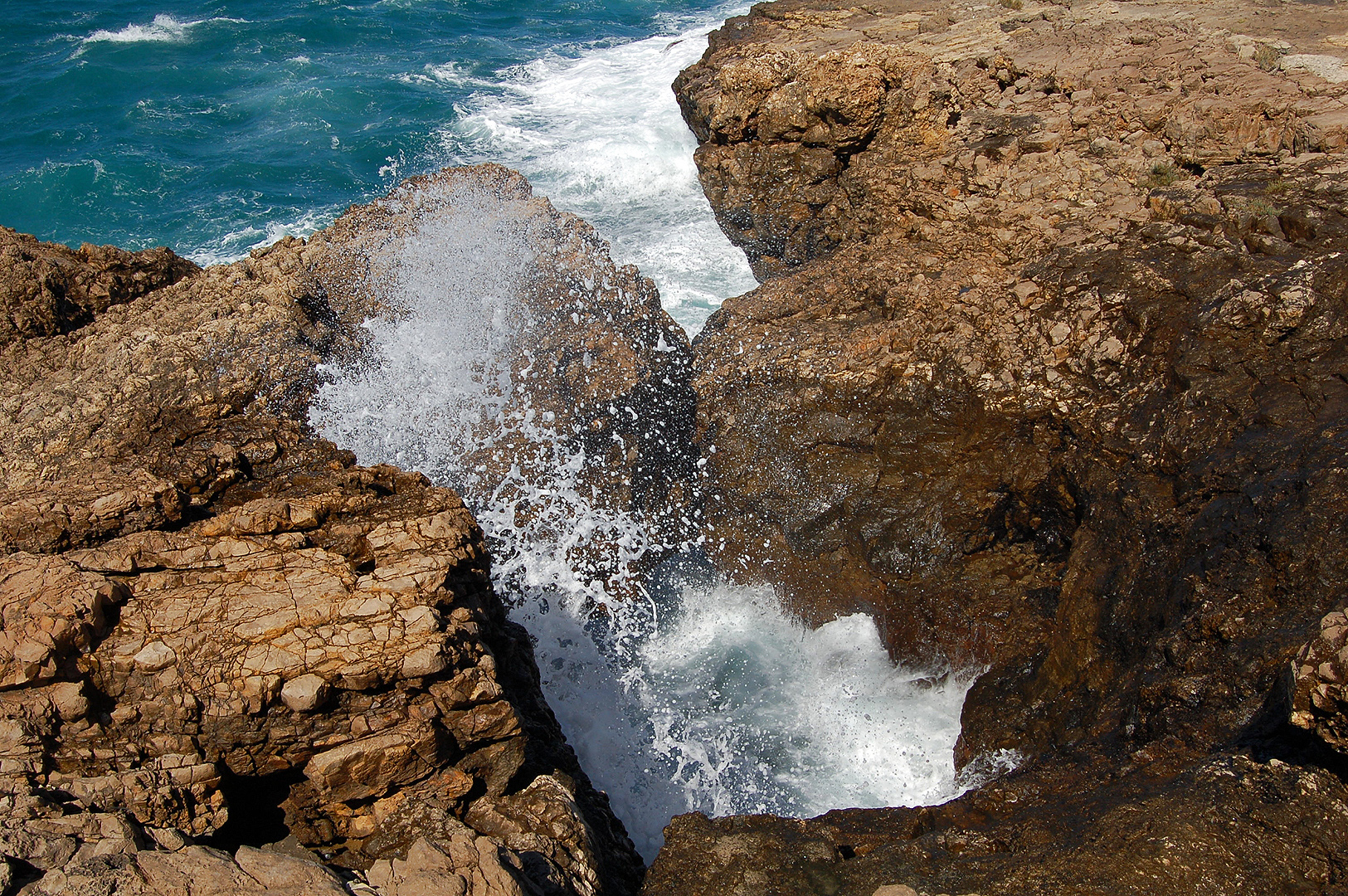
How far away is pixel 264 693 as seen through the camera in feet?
16.1

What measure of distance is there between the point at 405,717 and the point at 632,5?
27.1 m

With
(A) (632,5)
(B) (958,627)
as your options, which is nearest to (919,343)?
(B) (958,627)

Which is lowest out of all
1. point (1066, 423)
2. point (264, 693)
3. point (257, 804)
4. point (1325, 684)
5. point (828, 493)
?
point (257, 804)

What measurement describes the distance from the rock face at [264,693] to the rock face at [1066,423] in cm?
147

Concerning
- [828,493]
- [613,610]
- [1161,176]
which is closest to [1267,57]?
[1161,176]

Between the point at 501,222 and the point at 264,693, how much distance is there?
23.7 feet

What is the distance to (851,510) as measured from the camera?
8352mm

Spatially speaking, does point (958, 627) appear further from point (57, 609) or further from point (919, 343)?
point (57, 609)

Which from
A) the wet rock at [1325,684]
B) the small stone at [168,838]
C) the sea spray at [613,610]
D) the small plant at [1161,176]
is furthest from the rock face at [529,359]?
the wet rock at [1325,684]

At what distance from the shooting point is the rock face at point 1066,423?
5000 millimetres

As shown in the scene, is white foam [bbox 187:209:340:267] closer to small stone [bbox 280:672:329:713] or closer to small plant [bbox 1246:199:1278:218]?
small stone [bbox 280:672:329:713]

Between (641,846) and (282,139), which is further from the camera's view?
(282,139)

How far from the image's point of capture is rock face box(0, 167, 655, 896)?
4.25 metres

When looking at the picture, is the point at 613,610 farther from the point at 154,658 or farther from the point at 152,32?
the point at 152,32
